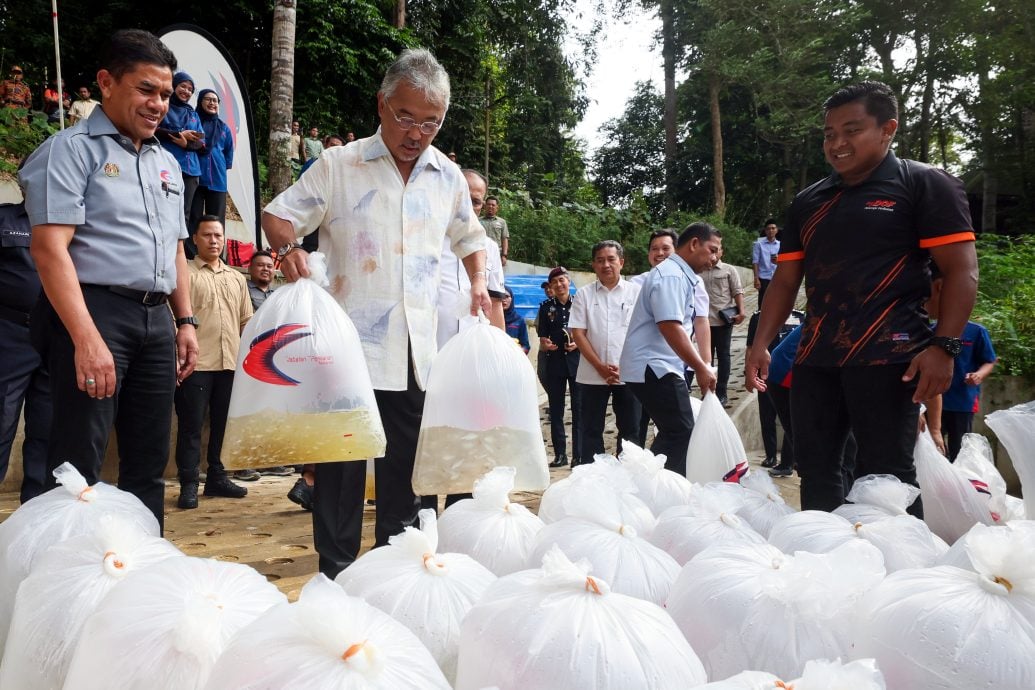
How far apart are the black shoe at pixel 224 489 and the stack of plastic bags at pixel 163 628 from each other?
3933mm

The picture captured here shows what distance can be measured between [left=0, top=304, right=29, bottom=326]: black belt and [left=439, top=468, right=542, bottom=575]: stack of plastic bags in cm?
290

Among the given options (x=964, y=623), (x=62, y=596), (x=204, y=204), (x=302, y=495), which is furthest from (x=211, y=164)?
(x=964, y=623)

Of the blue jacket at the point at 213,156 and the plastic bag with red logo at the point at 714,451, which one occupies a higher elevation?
the blue jacket at the point at 213,156

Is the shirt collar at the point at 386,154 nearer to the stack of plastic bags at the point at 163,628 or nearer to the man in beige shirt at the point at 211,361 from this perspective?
the stack of plastic bags at the point at 163,628

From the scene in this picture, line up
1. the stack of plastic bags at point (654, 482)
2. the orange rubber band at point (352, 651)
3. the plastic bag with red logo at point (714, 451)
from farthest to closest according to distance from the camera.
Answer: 1. the plastic bag with red logo at point (714, 451)
2. the stack of plastic bags at point (654, 482)
3. the orange rubber band at point (352, 651)

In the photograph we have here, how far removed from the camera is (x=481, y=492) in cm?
244

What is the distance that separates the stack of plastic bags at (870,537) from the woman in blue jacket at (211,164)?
245 inches

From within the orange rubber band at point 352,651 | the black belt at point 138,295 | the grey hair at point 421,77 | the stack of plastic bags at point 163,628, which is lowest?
the stack of plastic bags at point 163,628

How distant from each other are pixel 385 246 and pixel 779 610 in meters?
1.80

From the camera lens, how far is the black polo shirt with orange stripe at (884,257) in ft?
8.84

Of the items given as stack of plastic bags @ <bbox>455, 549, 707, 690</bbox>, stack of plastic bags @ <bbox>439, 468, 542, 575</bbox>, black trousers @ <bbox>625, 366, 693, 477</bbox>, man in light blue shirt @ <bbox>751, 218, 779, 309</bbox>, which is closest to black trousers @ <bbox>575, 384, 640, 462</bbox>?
black trousers @ <bbox>625, 366, 693, 477</bbox>

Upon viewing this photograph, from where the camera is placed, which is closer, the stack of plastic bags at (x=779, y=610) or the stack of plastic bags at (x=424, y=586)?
the stack of plastic bags at (x=779, y=610)

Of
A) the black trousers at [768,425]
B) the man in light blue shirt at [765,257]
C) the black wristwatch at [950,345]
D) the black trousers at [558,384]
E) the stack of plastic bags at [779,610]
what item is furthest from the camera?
the man in light blue shirt at [765,257]

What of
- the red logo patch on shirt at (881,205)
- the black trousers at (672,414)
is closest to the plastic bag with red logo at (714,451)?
the black trousers at (672,414)
